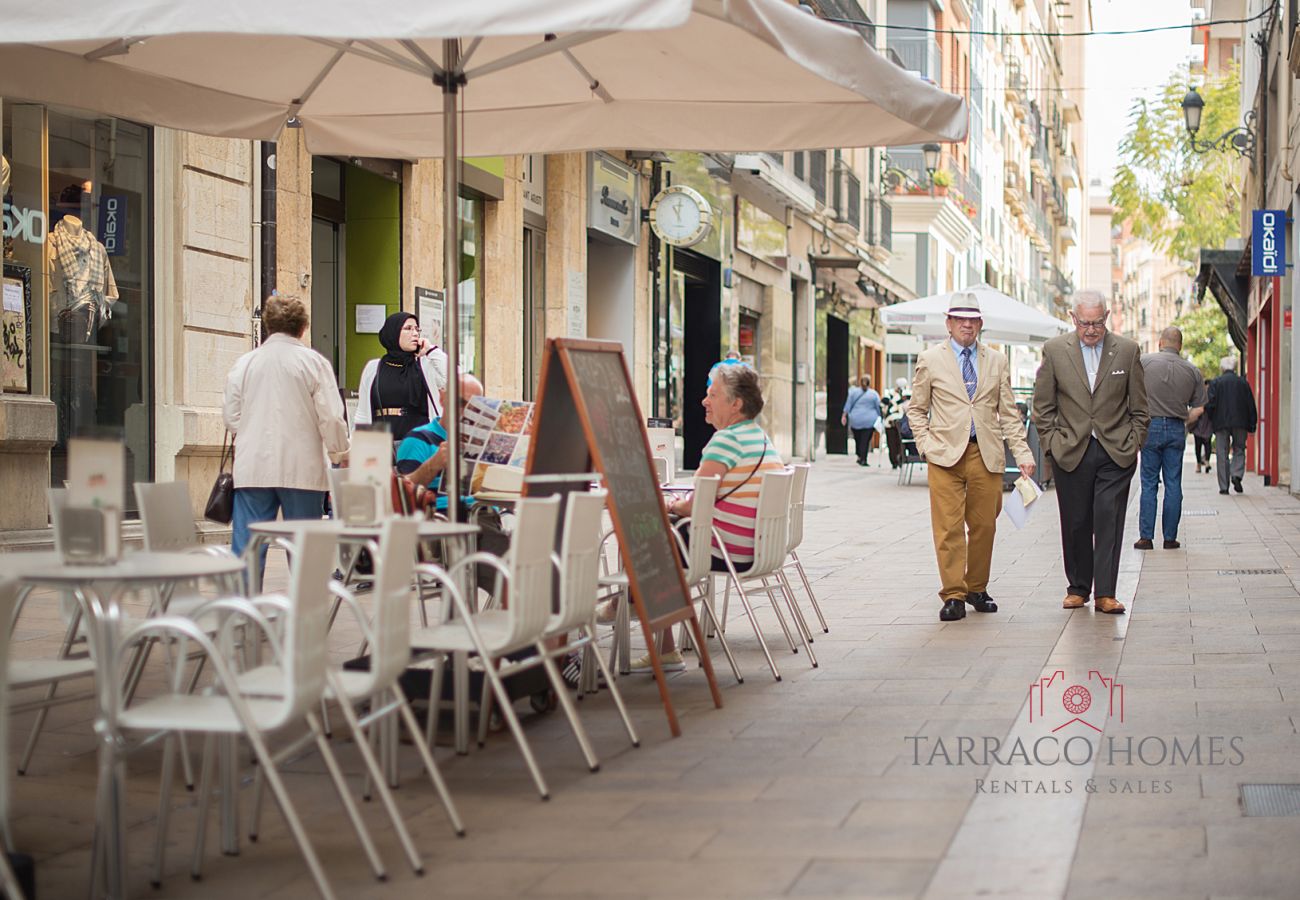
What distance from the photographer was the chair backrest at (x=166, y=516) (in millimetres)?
6500

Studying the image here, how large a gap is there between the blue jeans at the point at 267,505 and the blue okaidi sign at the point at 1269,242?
17068 mm

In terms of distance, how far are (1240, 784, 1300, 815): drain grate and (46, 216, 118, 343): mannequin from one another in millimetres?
9210

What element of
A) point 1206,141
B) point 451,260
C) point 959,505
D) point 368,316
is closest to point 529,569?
point 451,260

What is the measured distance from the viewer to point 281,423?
8.06 m

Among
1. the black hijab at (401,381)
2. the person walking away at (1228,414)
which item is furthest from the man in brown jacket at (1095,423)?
the person walking away at (1228,414)

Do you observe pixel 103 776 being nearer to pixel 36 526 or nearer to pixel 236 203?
pixel 36 526

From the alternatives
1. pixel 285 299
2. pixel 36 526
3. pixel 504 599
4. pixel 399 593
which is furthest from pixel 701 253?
pixel 399 593

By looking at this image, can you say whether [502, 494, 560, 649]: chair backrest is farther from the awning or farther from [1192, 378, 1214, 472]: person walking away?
[1192, 378, 1214, 472]: person walking away

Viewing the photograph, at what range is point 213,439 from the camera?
13141 mm

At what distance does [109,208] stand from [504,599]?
7182 mm

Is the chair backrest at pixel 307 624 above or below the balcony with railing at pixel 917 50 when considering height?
below

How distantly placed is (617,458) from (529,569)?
1.29 metres

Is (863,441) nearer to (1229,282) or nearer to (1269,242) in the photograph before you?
(1229,282)

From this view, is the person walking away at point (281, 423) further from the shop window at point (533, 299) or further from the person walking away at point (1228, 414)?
the person walking away at point (1228, 414)
